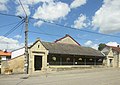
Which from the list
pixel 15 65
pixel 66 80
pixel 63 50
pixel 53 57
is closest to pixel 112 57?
pixel 63 50

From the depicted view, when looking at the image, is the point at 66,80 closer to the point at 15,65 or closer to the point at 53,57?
the point at 15,65

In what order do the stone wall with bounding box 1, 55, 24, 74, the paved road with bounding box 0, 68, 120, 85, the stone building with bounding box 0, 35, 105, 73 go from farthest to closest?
Result: the stone building with bounding box 0, 35, 105, 73, the stone wall with bounding box 1, 55, 24, 74, the paved road with bounding box 0, 68, 120, 85

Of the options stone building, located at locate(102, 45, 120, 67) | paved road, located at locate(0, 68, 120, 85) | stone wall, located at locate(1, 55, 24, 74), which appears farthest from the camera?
stone building, located at locate(102, 45, 120, 67)

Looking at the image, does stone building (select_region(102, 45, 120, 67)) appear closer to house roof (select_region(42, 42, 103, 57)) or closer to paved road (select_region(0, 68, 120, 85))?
house roof (select_region(42, 42, 103, 57))

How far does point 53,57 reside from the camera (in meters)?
42.3

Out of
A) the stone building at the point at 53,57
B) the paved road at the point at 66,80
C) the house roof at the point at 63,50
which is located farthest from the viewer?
the house roof at the point at 63,50

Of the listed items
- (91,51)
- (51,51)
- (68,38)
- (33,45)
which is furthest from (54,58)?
(68,38)

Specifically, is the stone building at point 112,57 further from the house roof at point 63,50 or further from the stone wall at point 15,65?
the stone wall at point 15,65

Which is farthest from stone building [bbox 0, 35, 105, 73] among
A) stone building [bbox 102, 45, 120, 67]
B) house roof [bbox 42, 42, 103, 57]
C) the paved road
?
the paved road

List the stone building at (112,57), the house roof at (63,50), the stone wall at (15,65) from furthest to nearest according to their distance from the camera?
the stone building at (112,57)
the house roof at (63,50)
the stone wall at (15,65)

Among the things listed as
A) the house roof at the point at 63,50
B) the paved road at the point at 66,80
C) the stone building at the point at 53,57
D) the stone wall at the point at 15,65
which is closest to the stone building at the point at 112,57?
the stone building at the point at 53,57

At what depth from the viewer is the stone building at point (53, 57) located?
38125 mm

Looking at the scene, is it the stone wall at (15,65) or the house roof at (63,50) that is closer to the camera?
the stone wall at (15,65)

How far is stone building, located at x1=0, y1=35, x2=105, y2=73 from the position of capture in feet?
125
